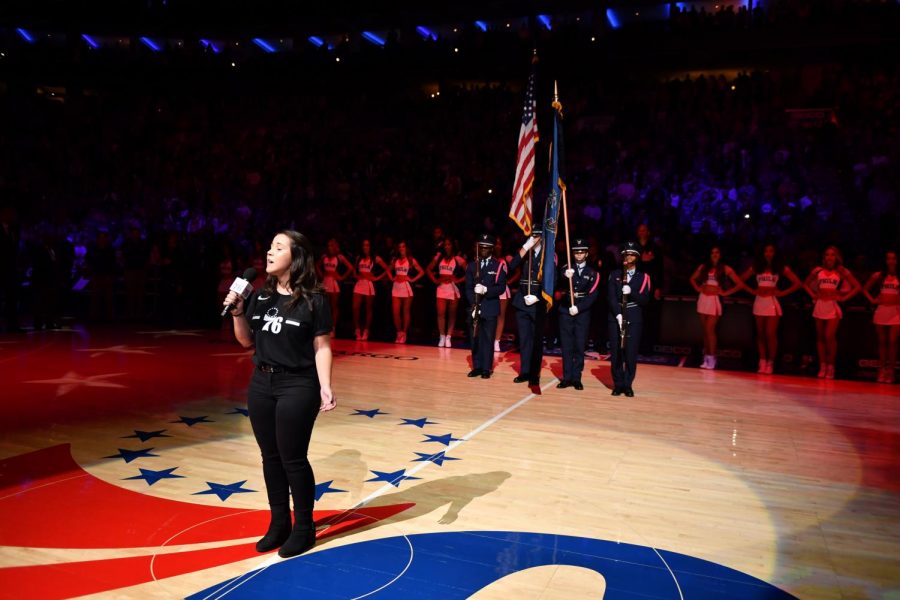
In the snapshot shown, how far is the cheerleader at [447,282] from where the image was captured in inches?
547

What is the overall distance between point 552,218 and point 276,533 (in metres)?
6.11

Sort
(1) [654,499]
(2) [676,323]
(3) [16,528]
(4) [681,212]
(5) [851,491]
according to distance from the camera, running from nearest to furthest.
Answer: (3) [16,528], (1) [654,499], (5) [851,491], (2) [676,323], (4) [681,212]

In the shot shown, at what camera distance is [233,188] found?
2097 centimetres

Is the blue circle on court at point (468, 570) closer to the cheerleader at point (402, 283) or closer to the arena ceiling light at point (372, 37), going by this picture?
the cheerleader at point (402, 283)

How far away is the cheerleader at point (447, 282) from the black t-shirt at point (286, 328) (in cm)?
986

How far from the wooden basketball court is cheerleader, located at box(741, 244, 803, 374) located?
8.42 ft

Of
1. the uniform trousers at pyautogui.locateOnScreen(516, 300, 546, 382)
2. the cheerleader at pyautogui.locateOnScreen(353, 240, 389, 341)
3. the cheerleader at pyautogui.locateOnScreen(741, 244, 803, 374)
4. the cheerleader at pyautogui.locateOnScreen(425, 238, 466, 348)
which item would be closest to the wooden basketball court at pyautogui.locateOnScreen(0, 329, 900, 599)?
the uniform trousers at pyautogui.locateOnScreen(516, 300, 546, 382)

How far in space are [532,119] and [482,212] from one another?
26.8ft

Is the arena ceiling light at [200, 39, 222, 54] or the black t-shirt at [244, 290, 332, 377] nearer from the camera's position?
Answer: the black t-shirt at [244, 290, 332, 377]

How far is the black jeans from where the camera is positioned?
3.76 metres

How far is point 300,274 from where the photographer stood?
3.87m

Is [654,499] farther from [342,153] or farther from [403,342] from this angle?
[342,153]

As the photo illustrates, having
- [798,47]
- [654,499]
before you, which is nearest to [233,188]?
[798,47]

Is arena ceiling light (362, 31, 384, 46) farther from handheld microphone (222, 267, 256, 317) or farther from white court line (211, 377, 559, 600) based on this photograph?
handheld microphone (222, 267, 256, 317)
